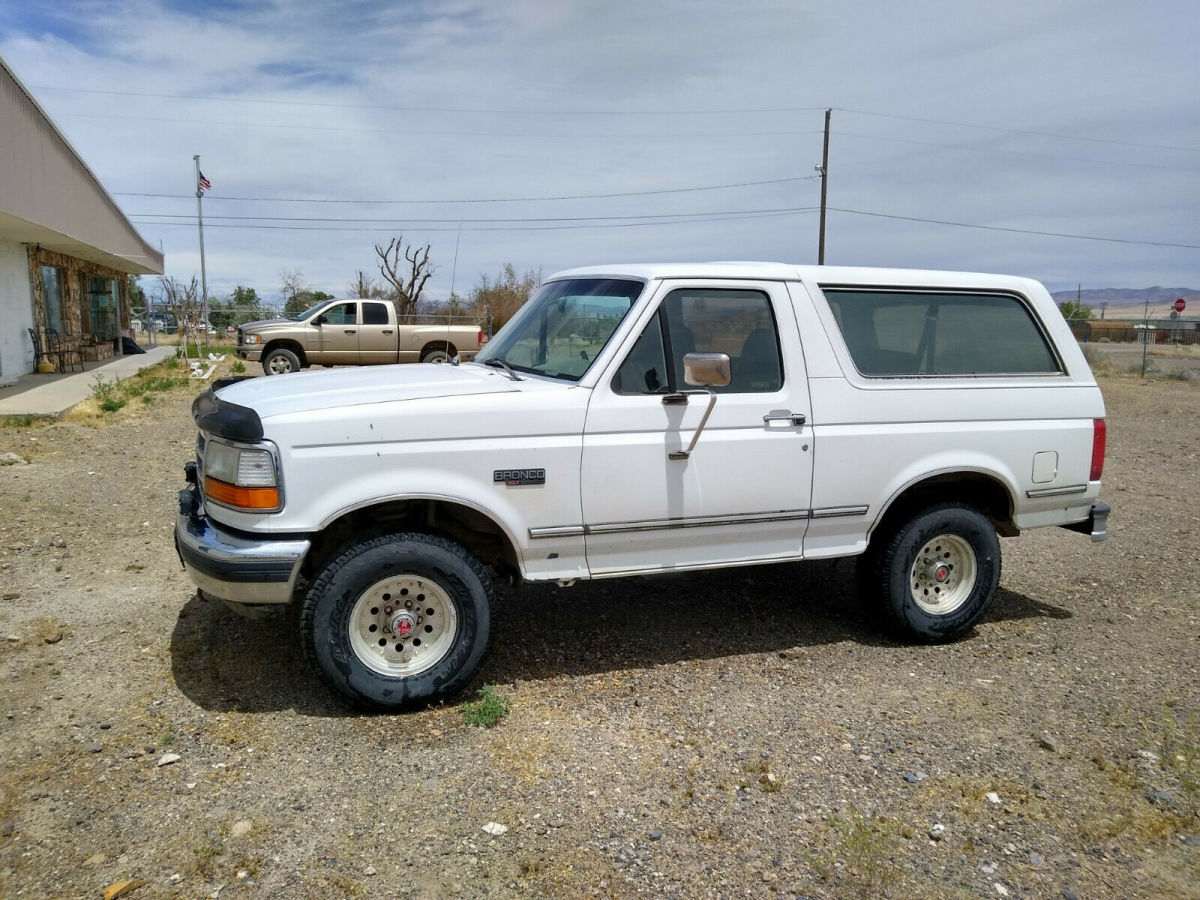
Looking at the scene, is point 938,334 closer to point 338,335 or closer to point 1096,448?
point 1096,448

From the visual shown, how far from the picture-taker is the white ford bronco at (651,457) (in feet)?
12.8

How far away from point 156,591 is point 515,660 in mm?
2502

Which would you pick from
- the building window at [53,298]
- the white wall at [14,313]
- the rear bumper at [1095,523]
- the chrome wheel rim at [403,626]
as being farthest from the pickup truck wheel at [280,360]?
the rear bumper at [1095,523]

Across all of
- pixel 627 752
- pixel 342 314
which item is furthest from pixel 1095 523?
pixel 342 314

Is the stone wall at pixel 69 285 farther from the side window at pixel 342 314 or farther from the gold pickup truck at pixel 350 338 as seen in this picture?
the side window at pixel 342 314

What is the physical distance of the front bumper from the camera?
12.5 ft

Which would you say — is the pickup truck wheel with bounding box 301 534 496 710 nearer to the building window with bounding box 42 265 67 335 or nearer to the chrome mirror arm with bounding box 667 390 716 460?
the chrome mirror arm with bounding box 667 390 716 460

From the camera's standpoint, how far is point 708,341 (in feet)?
14.9

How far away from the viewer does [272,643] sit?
4840 mm

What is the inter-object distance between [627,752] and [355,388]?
2.02 metres

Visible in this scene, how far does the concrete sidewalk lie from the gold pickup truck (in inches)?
128

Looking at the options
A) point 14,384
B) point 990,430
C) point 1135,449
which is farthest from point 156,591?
point 14,384

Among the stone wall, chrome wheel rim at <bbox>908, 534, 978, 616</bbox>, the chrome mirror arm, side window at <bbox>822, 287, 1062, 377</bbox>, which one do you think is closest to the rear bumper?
chrome wheel rim at <bbox>908, 534, 978, 616</bbox>

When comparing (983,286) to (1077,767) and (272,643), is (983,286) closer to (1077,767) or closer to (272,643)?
(1077,767)
